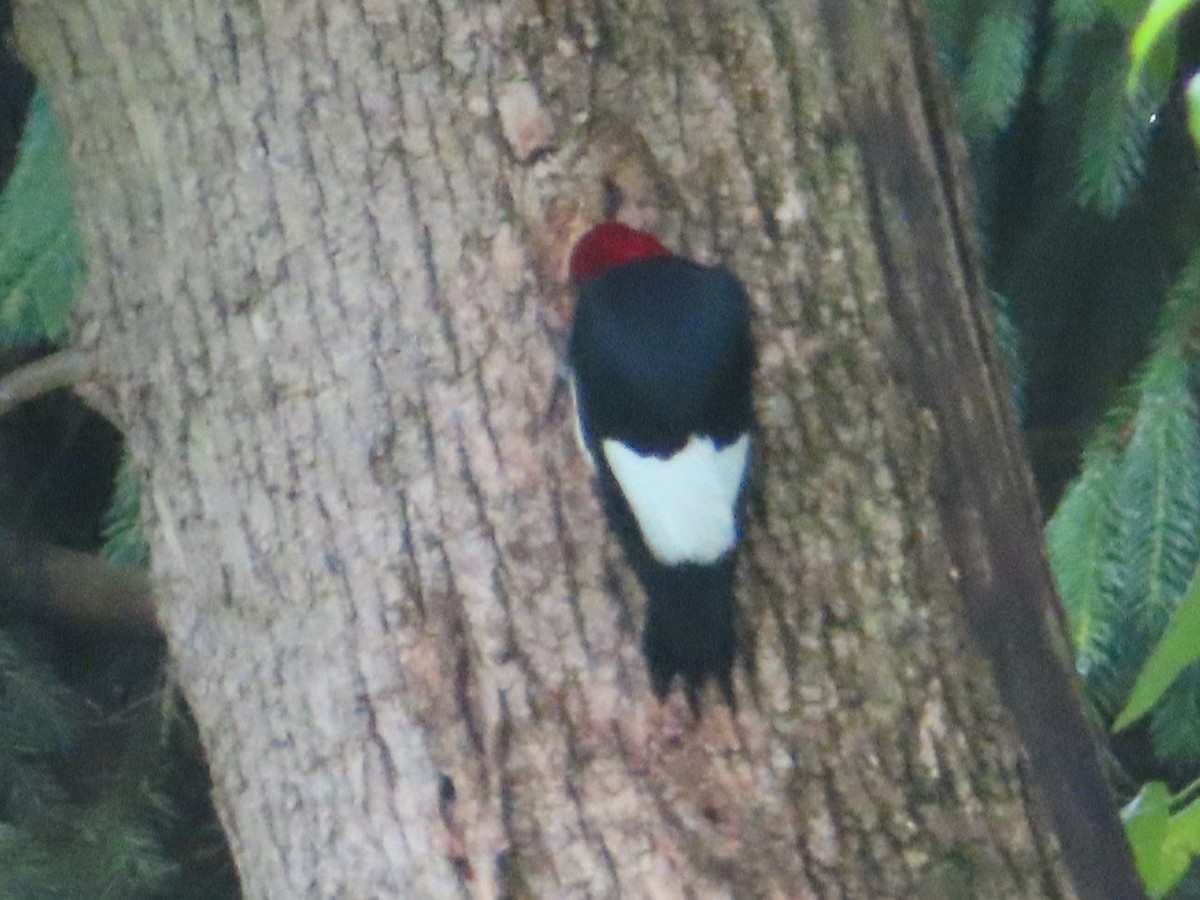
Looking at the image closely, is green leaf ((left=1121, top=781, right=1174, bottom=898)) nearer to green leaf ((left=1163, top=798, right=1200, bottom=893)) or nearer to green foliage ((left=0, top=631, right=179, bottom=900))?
green leaf ((left=1163, top=798, right=1200, bottom=893))

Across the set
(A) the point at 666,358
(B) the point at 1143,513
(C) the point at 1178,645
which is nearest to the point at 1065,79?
(B) the point at 1143,513

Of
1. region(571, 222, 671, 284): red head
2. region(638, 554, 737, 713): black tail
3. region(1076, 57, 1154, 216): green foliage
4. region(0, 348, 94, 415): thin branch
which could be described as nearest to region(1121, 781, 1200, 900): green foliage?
region(638, 554, 737, 713): black tail

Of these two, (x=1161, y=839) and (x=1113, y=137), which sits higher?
(x=1113, y=137)

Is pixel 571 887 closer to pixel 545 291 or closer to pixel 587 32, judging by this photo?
pixel 545 291

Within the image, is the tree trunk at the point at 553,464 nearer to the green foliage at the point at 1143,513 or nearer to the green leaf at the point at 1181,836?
the green leaf at the point at 1181,836

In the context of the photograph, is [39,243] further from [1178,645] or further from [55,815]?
[1178,645]

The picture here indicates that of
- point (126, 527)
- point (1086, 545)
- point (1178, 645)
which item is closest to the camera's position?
point (1178, 645)

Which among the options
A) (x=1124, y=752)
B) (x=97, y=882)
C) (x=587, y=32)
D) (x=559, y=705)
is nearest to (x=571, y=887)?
(x=559, y=705)
